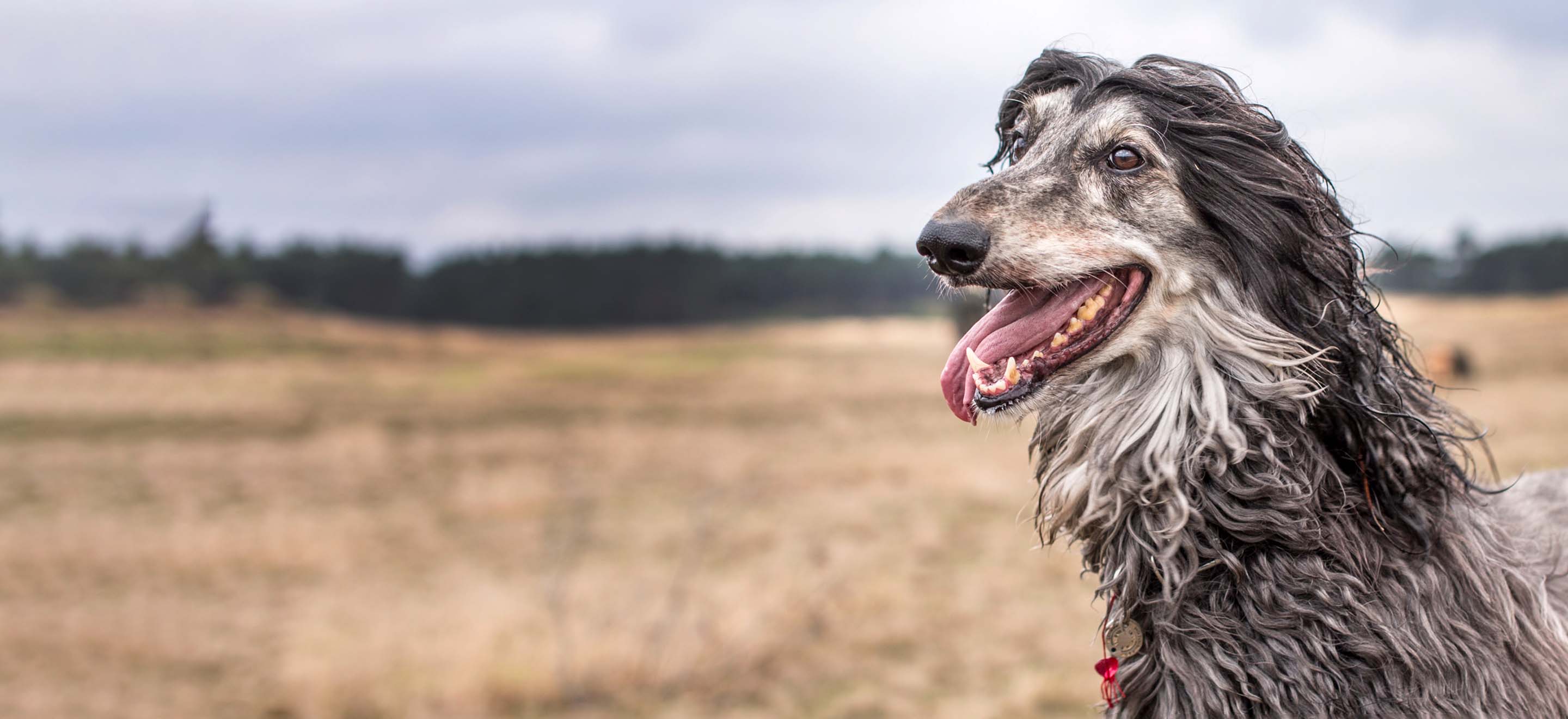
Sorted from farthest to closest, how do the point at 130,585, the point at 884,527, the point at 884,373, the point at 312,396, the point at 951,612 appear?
1. the point at 884,373
2. the point at 312,396
3. the point at 884,527
4. the point at 130,585
5. the point at 951,612

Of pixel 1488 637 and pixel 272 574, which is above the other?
pixel 1488 637

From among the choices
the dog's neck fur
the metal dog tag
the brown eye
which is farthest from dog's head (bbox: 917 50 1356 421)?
the metal dog tag

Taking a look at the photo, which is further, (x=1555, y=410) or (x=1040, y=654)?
(x=1555, y=410)

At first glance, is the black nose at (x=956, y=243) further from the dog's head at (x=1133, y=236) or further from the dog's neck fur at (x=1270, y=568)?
the dog's neck fur at (x=1270, y=568)

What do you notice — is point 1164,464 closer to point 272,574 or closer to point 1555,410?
point 272,574

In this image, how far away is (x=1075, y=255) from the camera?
2541 mm

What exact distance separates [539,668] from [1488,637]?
243 inches

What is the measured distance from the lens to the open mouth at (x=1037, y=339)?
2553 millimetres

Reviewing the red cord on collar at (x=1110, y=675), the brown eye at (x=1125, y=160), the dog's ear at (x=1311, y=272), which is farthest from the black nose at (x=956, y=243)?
the red cord on collar at (x=1110, y=675)

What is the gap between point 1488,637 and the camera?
2475 millimetres

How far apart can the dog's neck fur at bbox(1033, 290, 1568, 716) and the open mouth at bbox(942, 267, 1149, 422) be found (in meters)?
0.16

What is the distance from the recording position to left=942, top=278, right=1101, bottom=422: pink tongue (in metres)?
2.61

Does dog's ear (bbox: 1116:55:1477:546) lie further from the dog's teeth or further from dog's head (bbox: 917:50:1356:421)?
the dog's teeth

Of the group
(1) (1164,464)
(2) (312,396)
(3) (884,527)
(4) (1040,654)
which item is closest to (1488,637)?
(1) (1164,464)
